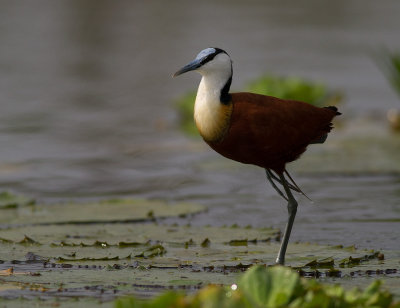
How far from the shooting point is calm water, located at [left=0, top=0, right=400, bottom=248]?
8.66m

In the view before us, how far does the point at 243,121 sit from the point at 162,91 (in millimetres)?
9823

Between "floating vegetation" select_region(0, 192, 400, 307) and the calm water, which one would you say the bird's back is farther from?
the calm water

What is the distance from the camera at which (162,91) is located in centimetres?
1568

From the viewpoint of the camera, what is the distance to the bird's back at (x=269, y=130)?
5930mm

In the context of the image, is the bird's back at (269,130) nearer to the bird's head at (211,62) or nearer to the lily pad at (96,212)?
the bird's head at (211,62)

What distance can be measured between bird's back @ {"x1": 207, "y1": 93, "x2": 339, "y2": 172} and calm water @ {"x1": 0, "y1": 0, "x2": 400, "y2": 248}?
42.6 inches

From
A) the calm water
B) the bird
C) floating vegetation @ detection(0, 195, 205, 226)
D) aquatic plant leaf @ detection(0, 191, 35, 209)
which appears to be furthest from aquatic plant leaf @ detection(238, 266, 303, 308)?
aquatic plant leaf @ detection(0, 191, 35, 209)

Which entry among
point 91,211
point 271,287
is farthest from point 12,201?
point 271,287

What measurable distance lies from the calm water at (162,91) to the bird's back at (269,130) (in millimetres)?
1082

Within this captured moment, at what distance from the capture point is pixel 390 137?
10.8 metres

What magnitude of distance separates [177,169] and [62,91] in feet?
18.6

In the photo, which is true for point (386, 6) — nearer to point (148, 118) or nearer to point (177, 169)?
point (148, 118)

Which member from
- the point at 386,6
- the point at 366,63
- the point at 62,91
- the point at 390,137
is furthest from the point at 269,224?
the point at 386,6

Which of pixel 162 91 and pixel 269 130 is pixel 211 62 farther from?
pixel 162 91
